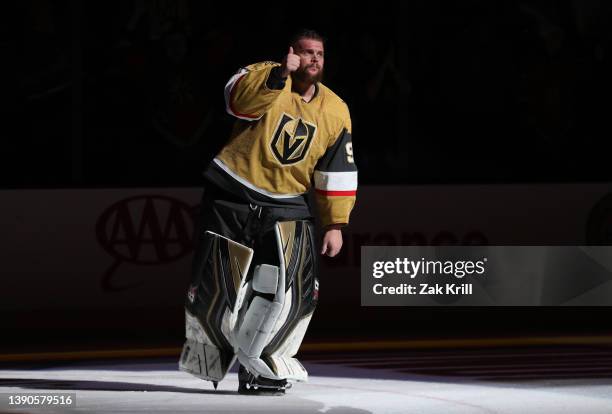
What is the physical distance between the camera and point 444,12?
55.1 feet

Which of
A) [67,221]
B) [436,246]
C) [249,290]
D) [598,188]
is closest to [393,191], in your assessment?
[436,246]

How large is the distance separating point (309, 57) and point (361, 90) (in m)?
6.73

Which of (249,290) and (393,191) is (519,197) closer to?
(393,191)

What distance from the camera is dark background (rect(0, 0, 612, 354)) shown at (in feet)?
50.1

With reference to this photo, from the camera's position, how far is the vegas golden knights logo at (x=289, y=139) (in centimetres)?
977

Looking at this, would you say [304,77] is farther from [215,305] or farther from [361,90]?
[361,90]

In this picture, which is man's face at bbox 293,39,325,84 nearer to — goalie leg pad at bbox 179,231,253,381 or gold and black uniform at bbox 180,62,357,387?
gold and black uniform at bbox 180,62,357,387

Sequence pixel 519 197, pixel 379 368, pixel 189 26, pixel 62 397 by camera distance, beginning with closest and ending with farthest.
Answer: pixel 62 397, pixel 379 368, pixel 519 197, pixel 189 26

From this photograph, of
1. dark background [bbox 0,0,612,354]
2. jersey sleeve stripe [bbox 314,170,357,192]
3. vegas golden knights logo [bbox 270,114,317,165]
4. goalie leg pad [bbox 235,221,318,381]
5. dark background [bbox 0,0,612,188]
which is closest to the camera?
vegas golden knights logo [bbox 270,114,317,165]

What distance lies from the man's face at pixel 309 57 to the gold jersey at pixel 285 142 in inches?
4.9

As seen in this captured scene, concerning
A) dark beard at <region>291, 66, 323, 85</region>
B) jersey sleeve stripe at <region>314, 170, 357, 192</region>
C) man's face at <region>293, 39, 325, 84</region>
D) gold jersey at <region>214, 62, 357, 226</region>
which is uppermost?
man's face at <region>293, 39, 325, 84</region>

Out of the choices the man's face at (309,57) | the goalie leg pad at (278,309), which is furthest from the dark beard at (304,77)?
the goalie leg pad at (278,309)

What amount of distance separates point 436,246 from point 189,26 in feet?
10.9

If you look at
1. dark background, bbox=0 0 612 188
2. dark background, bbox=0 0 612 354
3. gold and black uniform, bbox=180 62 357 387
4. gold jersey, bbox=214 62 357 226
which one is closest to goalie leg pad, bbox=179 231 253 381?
gold and black uniform, bbox=180 62 357 387
